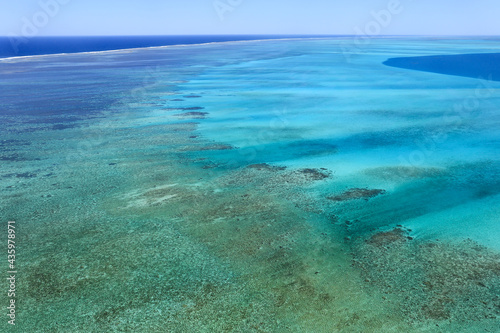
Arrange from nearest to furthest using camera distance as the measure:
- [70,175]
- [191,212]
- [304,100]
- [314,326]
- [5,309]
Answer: [314,326] → [5,309] → [191,212] → [70,175] → [304,100]

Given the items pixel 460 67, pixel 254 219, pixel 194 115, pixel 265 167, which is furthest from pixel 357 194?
pixel 460 67

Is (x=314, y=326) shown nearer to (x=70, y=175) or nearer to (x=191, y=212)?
(x=191, y=212)

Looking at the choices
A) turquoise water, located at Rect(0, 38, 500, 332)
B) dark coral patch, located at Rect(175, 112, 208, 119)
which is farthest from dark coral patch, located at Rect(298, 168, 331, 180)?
dark coral patch, located at Rect(175, 112, 208, 119)

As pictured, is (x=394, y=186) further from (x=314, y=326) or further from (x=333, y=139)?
(x=314, y=326)

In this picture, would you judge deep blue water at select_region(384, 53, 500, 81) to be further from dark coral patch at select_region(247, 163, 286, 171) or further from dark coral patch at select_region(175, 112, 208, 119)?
dark coral patch at select_region(247, 163, 286, 171)

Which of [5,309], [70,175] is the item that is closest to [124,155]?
[70,175]

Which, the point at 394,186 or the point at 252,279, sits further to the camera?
the point at 394,186

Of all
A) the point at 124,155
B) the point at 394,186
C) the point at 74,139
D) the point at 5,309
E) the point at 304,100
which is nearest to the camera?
the point at 5,309

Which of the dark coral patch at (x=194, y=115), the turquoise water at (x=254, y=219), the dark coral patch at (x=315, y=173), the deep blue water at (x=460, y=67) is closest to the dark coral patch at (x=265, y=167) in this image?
the turquoise water at (x=254, y=219)

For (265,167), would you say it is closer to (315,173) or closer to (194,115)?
(315,173)
